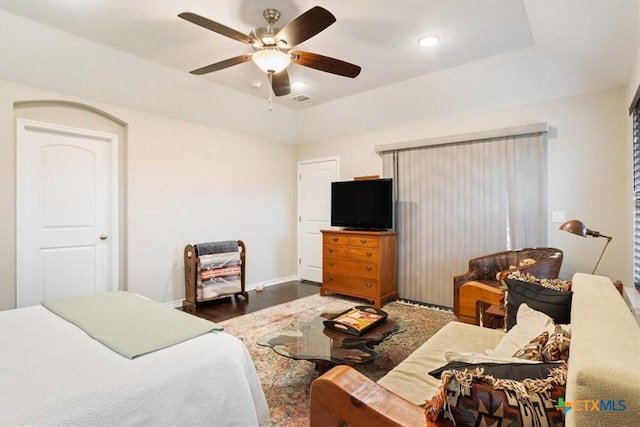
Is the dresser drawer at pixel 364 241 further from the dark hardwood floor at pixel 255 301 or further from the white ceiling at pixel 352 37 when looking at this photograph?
the white ceiling at pixel 352 37

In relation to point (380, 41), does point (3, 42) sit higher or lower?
lower

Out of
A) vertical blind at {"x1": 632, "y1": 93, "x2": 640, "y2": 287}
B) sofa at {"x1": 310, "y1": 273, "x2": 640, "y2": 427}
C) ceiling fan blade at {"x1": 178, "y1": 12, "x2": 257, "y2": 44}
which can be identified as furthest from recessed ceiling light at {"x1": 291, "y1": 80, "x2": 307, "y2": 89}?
sofa at {"x1": 310, "y1": 273, "x2": 640, "y2": 427}

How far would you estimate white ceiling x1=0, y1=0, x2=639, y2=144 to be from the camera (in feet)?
8.11

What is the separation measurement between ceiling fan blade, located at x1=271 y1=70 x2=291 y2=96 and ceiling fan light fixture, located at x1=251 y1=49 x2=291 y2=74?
0.34 meters

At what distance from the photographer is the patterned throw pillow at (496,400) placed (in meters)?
0.75

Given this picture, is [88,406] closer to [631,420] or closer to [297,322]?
[631,420]

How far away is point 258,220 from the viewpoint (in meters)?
5.23

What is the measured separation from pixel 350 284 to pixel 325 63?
9.21ft

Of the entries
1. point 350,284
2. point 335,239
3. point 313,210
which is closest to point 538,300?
point 350,284

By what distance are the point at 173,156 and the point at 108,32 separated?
1.49 meters

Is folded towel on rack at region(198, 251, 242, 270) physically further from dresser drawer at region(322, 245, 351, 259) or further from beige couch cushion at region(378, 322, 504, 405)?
beige couch cushion at region(378, 322, 504, 405)

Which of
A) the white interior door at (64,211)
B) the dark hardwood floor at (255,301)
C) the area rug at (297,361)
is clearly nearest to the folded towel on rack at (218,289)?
the dark hardwood floor at (255,301)

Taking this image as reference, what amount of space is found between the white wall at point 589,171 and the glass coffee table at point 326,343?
2.23 metres

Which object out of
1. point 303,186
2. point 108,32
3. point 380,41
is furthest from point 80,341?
point 303,186
